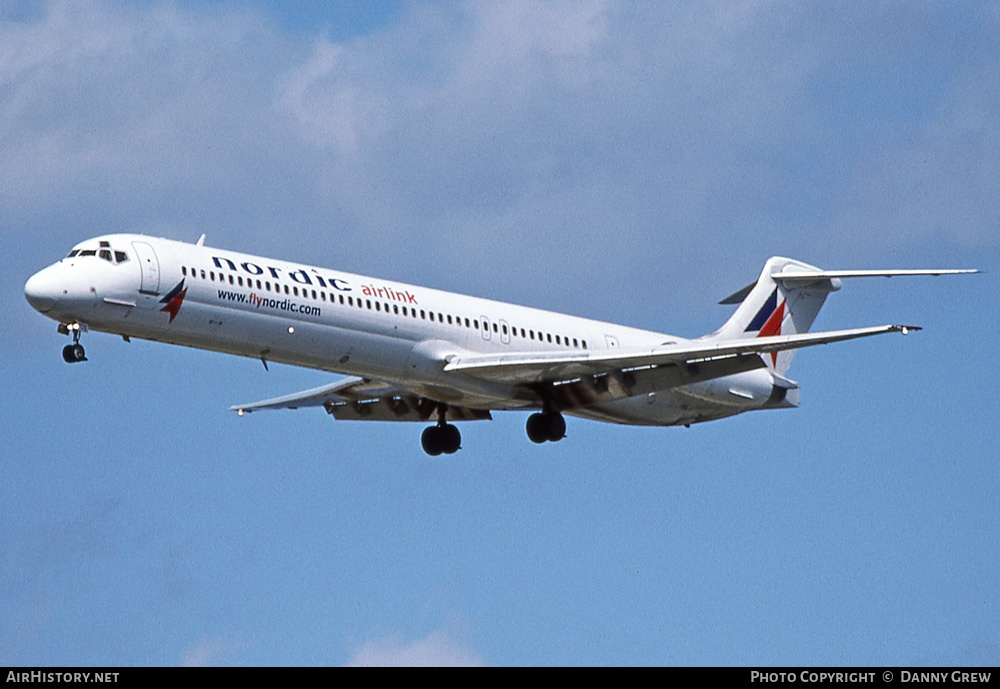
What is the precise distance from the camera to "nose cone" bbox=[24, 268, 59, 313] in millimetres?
43250

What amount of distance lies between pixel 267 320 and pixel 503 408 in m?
8.50

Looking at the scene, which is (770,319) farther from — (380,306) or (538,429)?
(380,306)

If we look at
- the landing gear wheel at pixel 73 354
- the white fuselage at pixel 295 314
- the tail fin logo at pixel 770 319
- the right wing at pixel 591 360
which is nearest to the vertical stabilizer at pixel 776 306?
the tail fin logo at pixel 770 319

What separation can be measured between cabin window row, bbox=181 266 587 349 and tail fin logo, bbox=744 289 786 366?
272 inches

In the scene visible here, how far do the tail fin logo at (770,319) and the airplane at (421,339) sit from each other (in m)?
0.04

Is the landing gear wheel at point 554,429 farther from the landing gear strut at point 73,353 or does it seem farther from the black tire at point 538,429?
the landing gear strut at point 73,353

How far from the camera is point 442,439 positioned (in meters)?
53.5

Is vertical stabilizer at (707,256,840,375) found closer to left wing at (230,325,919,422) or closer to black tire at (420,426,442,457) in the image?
left wing at (230,325,919,422)

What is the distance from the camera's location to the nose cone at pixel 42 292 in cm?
4325

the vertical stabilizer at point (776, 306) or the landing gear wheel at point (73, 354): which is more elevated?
the vertical stabilizer at point (776, 306)

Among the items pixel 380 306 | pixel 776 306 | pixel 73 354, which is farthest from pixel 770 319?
pixel 73 354

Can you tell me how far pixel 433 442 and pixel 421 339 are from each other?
6562 mm

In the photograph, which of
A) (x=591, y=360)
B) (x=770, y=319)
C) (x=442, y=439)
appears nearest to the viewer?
(x=591, y=360)
